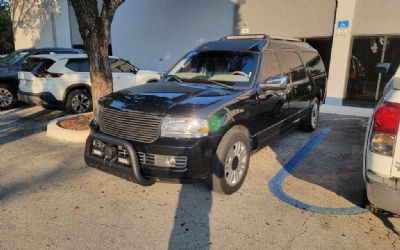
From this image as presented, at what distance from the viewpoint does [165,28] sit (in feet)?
50.6

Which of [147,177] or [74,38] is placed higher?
[74,38]

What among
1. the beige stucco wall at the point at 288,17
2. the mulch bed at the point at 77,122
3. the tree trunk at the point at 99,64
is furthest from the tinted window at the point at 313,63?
the mulch bed at the point at 77,122

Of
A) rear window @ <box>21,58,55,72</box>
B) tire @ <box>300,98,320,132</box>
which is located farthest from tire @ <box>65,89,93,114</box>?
tire @ <box>300,98,320,132</box>

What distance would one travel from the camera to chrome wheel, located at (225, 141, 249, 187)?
12.9 ft

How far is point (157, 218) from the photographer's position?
3.53 meters

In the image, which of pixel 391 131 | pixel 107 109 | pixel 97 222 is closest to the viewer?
pixel 391 131

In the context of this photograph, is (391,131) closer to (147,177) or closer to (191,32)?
(147,177)

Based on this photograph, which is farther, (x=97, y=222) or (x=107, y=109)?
(x=107, y=109)

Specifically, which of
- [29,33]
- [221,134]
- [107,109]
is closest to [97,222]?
→ [107,109]

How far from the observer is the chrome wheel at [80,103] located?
862 cm

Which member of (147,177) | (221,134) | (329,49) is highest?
(329,49)

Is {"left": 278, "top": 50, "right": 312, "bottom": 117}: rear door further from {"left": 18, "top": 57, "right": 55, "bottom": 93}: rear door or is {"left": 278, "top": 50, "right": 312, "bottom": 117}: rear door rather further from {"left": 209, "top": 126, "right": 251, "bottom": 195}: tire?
{"left": 18, "top": 57, "right": 55, "bottom": 93}: rear door

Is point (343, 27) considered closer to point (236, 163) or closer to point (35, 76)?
point (236, 163)

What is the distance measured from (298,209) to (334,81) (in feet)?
28.2
